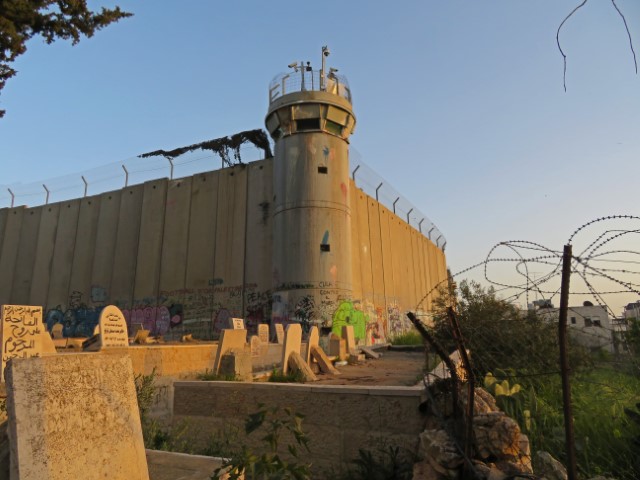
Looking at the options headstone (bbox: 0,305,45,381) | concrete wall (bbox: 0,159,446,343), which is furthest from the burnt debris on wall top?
headstone (bbox: 0,305,45,381)

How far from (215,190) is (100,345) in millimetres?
18913

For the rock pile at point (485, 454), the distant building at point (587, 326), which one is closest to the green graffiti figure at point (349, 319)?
the distant building at point (587, 326)

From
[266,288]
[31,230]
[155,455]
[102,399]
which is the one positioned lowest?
[155,455]

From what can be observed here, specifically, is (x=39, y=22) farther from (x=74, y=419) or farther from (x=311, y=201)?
(x=311, y=201)

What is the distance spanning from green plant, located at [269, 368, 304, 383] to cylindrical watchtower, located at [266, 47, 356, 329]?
10.6 m

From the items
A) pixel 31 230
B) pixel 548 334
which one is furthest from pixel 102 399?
pixel 31 230

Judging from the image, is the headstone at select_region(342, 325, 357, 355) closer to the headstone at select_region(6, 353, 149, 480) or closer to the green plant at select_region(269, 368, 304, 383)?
the green plant at select_region(269, 368, 304, 383)

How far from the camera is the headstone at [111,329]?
7.62 meters

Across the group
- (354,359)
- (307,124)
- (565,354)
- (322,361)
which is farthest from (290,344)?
(307,124)

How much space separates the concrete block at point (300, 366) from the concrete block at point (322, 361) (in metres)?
1.43

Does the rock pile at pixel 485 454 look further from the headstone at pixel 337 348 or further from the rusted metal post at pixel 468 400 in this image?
the headstone at pixel 337 348

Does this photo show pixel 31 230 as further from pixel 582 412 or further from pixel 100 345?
pixel 582 412

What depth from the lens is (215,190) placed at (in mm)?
25688

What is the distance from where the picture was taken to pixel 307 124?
21625 mm
